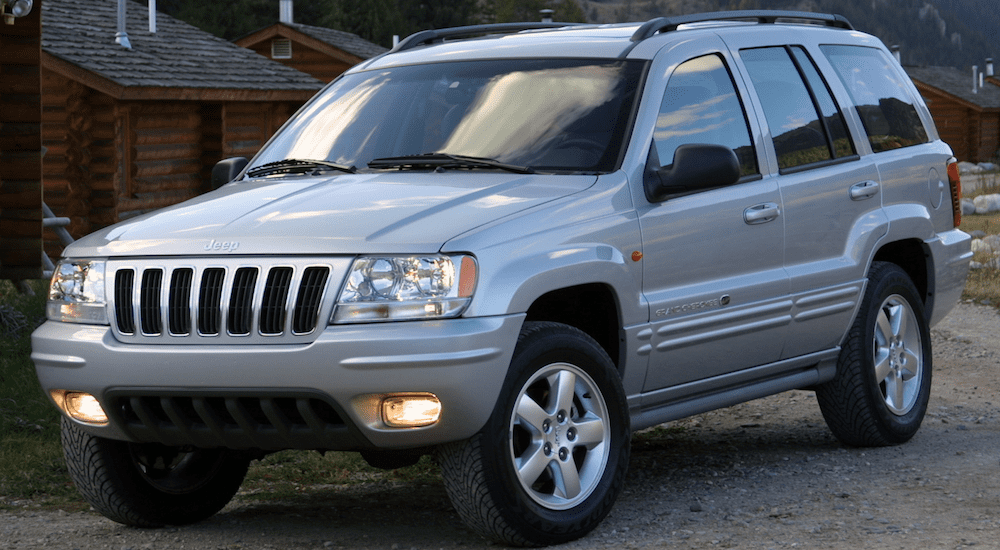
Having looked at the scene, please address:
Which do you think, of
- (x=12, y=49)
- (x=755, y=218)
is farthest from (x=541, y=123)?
(x=12, y=49)

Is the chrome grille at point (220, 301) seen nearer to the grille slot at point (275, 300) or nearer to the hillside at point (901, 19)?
the grille slot at point (275, 300)

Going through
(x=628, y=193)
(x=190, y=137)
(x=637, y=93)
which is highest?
(x=637, y=93)

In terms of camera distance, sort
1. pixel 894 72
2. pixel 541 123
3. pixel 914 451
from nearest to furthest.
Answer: pixel 541 123 < pixel 914 451 < pixel 894 72

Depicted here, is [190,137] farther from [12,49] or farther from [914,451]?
[914,451]

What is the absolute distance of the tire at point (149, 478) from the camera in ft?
17.7

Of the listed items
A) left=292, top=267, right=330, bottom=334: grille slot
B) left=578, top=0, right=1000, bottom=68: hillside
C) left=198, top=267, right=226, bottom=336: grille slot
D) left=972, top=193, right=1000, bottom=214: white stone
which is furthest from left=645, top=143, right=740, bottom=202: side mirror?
left=578, top=0, right=1000, bottom=68: hillside

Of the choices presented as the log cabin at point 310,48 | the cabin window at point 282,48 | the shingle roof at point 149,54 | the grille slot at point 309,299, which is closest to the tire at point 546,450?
the grille slot at point 309,299

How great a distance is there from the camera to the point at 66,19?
2027 cm

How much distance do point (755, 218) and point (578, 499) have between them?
63.5 inches

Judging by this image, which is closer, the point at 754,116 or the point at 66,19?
the point at 754,116

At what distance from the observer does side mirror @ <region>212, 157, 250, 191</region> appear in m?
6.31

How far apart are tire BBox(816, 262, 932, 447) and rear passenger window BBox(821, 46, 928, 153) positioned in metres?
0.70

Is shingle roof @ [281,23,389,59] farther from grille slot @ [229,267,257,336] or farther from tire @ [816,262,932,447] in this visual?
grille slot @ [229,267,257,336]

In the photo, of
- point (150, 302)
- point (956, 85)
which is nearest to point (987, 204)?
point (150, 302)
